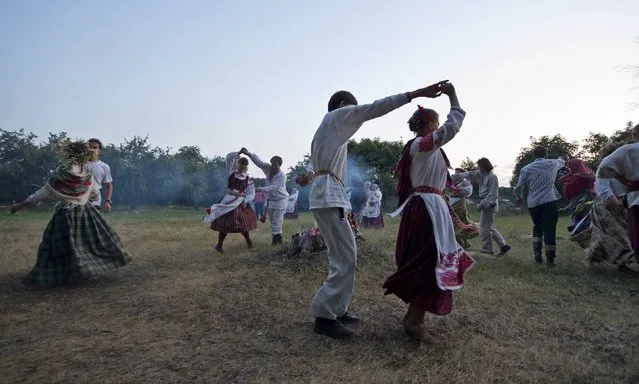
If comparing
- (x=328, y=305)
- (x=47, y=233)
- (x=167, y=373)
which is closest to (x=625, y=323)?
(x=328, y=305)

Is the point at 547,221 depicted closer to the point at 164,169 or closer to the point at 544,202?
the point at 544,202

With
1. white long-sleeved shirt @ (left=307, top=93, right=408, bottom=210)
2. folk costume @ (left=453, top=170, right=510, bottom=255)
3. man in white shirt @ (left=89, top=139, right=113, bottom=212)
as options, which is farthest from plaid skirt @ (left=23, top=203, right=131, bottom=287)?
folk costume @ (left=453, top=170, right=510, bottom=255)

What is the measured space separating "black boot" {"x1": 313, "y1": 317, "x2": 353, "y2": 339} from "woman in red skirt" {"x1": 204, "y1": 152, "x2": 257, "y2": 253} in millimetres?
4789

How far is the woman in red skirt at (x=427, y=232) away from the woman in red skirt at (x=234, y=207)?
5.01 meters

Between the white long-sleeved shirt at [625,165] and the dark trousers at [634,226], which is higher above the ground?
the white long-sleeved shirt at [625,165]

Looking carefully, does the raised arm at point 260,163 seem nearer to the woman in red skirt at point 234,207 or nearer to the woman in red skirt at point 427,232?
the woman in red skirt at point 234,207

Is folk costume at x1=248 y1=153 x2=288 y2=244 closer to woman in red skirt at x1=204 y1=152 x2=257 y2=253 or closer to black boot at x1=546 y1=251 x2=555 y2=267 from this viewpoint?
woman in red skirt at x1=204 y1=152 x2=257 y2=253

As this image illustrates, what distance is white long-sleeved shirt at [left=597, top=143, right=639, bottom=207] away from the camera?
384cm

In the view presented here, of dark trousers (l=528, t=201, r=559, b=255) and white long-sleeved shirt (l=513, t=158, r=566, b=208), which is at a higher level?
white long-sleeved shirt (l=513, t=158, r=566, b=208)

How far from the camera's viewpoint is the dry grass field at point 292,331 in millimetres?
2680

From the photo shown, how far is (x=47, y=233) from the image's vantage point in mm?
5273

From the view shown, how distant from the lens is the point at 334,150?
3.42 m

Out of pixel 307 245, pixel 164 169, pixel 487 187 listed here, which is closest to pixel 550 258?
pixel 487 187

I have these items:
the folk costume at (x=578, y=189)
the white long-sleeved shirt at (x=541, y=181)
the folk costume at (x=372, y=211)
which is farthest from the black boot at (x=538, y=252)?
the folk costume at (x=372, y=211)
